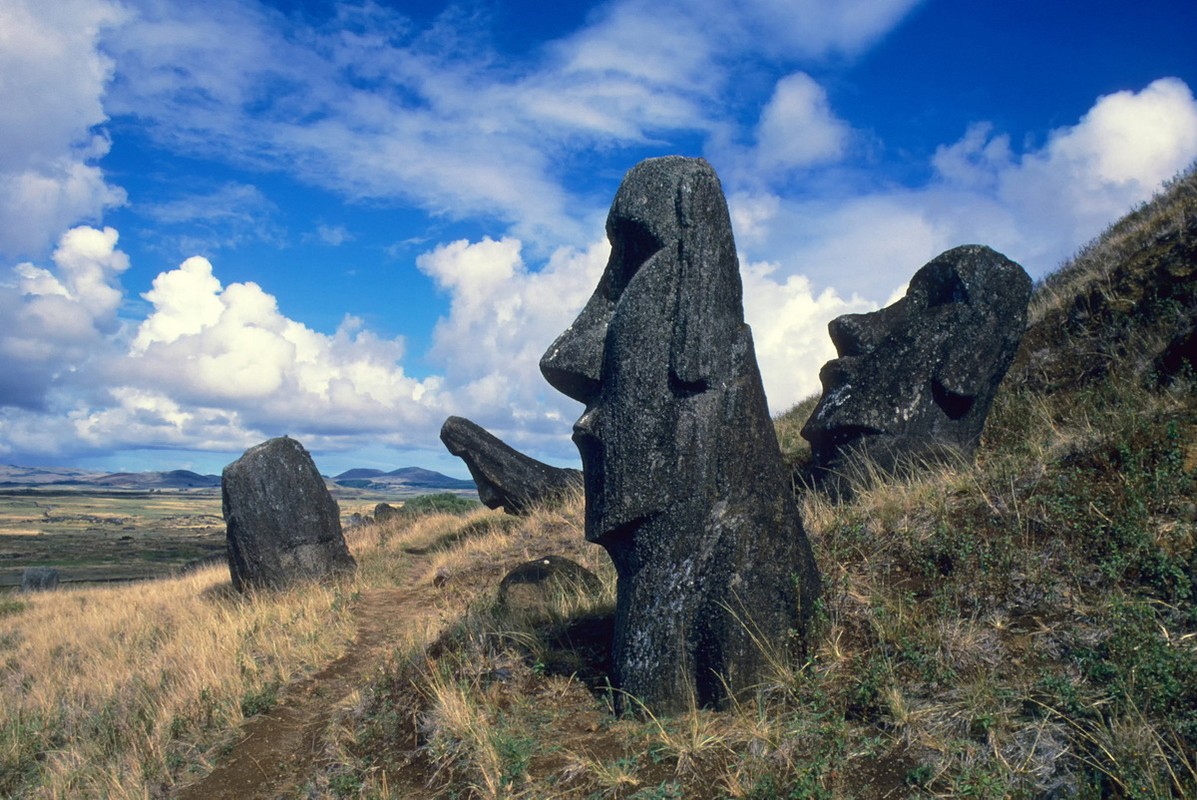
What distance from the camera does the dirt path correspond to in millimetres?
6949

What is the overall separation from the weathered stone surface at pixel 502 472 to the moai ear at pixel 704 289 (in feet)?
37.9

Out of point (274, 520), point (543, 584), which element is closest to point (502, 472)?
point (274, 520)

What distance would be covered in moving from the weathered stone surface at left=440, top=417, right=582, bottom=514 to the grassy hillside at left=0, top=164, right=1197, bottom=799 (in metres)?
6.30

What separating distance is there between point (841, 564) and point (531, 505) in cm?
1092

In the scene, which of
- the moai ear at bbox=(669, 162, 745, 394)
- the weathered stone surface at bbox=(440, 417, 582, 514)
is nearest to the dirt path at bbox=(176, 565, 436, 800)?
the moai ear at bbox=(669, 162, 745, 394)

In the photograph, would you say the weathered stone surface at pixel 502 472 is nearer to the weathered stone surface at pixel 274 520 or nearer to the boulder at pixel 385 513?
the weathered stone surface at pixel 274 520

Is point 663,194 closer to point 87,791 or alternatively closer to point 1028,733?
point 1028,733

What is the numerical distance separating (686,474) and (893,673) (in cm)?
181

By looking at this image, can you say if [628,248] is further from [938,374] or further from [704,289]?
[938,374]

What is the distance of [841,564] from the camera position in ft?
23.2

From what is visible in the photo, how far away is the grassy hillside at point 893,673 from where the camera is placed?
4.67 meters

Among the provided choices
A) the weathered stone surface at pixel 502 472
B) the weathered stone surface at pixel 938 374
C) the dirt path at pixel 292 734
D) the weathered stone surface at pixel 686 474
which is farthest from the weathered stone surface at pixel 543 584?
the weathered stone surface at pixel 502 472

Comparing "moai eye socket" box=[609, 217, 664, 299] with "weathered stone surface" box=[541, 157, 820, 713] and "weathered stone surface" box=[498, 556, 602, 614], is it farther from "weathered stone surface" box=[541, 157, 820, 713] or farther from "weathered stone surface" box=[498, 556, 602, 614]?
"weathered stone surface" box=[498, 556, 602, 614]

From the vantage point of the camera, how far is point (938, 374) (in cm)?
949
